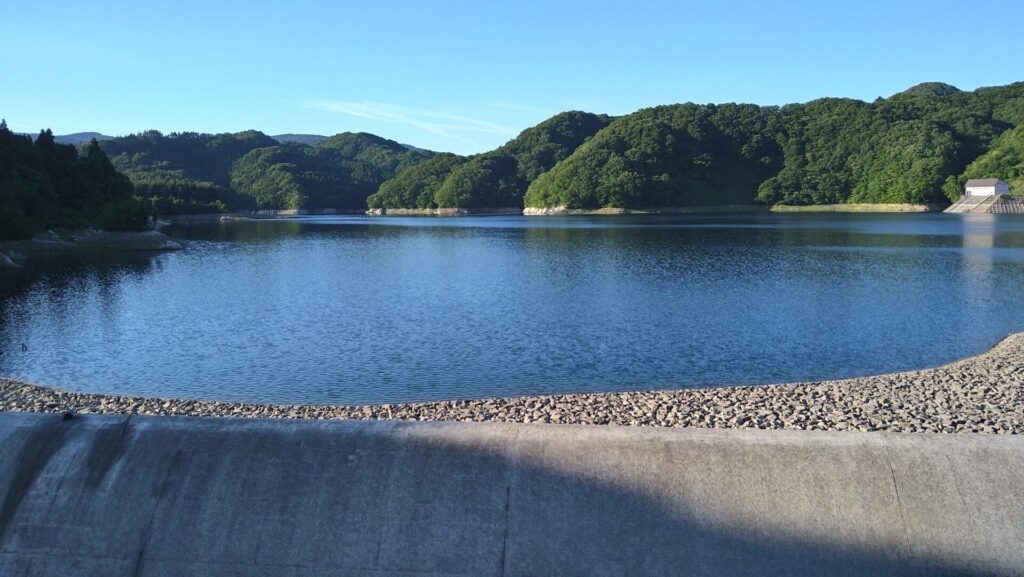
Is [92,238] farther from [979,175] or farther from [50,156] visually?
[979,175]

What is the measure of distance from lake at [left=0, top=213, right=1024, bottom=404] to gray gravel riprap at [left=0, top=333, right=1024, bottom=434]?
2341 millimetres

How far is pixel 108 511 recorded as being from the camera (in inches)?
259

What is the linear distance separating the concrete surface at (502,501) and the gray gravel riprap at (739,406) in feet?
24.6

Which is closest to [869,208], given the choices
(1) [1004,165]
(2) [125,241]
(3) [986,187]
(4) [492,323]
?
(1) [1004,165]

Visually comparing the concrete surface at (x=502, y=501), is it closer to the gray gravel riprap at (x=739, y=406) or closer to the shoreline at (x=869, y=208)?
the gray gravel riprap at (x=739, y=406)

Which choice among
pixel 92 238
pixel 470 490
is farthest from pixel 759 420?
pixel 92 238

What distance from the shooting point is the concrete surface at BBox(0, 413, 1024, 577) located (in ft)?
19.7

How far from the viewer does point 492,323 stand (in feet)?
102

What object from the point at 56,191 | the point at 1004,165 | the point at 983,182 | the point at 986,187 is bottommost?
the point at 986,187

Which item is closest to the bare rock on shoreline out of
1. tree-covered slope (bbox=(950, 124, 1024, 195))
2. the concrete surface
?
the concrete surface

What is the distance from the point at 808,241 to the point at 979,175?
109 metres

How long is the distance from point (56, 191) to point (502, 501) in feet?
331

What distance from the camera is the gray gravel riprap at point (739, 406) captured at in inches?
555

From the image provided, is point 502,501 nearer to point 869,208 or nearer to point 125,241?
point 125,241
